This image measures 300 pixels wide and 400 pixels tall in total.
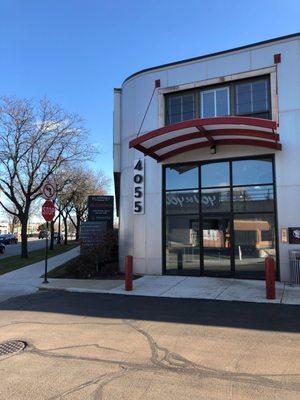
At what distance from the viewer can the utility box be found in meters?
13.0

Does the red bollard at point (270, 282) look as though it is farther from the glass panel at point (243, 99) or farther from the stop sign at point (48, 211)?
the stop sign at point (48, 211)

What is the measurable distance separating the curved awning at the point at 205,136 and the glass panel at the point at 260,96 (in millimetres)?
1273

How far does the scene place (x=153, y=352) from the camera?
6473 millimetres

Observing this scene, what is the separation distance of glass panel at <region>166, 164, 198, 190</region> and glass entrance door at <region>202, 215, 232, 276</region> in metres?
1.36

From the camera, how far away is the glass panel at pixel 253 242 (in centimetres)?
1401

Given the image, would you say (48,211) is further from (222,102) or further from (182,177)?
(222,102)

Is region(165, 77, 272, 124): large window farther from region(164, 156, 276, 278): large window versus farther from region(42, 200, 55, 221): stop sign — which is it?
region(42, 200, 55, 221): stop sign

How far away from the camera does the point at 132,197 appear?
16.6 meters

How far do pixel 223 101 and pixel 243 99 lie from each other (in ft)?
2.34

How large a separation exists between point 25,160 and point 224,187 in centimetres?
1601

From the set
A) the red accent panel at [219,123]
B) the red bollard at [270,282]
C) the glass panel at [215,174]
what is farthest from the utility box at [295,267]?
the red accent panel at [219,123]

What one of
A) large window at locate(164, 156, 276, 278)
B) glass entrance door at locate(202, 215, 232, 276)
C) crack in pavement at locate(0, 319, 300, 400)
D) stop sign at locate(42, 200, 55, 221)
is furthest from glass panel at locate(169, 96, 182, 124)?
crack in pavement at locate(0, 319, 300, 400)

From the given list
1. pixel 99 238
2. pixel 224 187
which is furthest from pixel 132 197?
pixel 224 187

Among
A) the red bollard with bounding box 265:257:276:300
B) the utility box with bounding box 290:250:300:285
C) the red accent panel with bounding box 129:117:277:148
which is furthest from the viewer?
the utility box with bounding box 290:250:300:285
